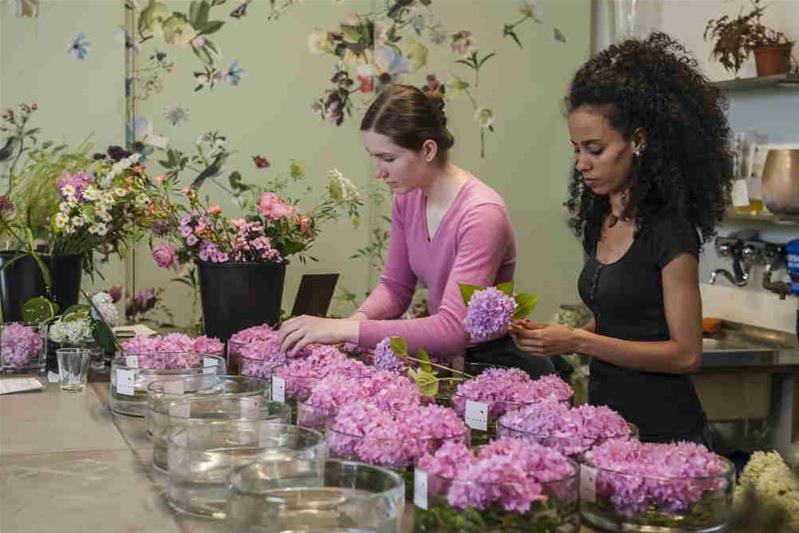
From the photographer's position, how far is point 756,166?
373 centimetres

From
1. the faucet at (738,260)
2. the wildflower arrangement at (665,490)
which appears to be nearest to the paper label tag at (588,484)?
the wildflower arrangement at (665,490)

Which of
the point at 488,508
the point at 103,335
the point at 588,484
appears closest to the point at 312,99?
the point at 103,335

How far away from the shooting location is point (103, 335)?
8.32 feet

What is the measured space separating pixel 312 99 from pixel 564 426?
286 cm

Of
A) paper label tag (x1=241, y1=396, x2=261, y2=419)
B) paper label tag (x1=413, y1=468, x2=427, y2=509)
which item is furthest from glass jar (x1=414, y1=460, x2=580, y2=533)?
paper label tag (x1=241, y1=396, x2=261, y2=419)

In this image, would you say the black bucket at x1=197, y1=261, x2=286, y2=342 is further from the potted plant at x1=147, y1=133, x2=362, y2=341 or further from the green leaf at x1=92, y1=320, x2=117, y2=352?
the green leaf at x1=92, y1=320, x2=117, y2=352

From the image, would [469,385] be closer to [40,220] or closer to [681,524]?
[681,524]

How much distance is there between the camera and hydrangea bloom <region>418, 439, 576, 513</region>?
121cm

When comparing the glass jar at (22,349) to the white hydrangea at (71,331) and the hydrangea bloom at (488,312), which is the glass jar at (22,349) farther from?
the hydrangea bloom at (488,312)

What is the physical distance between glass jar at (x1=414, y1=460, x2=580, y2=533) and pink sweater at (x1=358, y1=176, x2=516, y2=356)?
44.9 inches

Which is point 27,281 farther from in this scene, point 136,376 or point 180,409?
point 180,409

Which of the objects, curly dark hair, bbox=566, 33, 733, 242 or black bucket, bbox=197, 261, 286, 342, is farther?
black bucket, bbox=197, 261, 286, 342

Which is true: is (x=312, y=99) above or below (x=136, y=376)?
above

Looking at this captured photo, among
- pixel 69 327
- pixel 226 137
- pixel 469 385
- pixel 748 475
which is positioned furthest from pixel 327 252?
pixel 748 475
